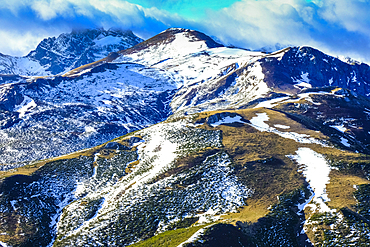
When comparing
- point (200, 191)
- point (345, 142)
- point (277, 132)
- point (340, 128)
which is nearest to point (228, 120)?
point (277, 132)

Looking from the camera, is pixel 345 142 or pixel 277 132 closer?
pixel 277 132

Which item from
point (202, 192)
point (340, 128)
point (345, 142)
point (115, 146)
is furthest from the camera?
point (340, 128)

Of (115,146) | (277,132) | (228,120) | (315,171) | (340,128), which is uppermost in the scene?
(115,146)

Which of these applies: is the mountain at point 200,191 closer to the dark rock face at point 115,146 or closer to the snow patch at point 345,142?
the dark rock face at point 115,146

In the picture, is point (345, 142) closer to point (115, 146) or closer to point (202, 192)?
point (202, 192)

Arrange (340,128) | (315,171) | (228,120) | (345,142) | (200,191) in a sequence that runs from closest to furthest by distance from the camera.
→ (200,191) → (315,171) → (345,142) → (228,120) → (340,128)

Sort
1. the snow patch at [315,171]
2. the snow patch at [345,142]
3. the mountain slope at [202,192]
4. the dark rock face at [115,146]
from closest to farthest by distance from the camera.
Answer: the mountain slope at [202,192] → the snow patch at [315,171] → the snow patch at [345,142] → the dark rock face at [115,146]

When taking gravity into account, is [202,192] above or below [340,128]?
below

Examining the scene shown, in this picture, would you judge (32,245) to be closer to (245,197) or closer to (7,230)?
(7,230)

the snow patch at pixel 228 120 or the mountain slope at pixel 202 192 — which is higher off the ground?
the snow patch at pixel 228 120

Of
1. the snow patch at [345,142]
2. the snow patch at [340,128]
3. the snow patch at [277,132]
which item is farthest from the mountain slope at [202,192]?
the snow patch at [340,128]

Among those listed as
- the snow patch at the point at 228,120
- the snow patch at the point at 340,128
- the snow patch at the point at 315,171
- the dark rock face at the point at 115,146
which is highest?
the dark rock face at the point at 115,146
